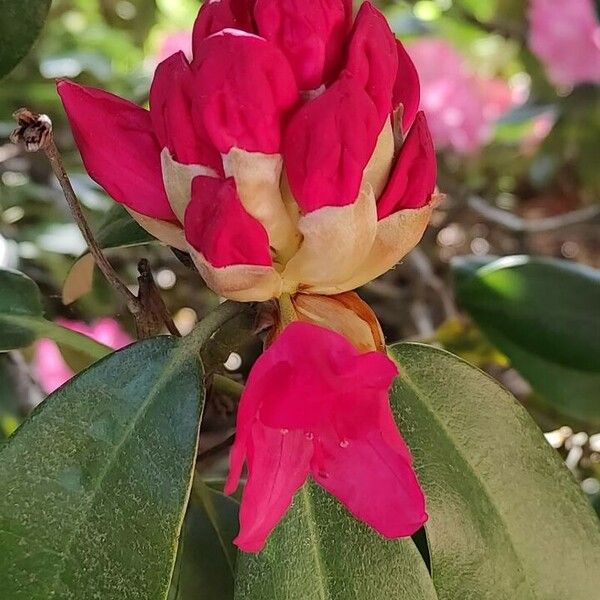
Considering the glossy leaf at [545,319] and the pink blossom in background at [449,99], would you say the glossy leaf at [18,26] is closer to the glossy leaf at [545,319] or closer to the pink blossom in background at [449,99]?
the glossy leaf at [545,319]

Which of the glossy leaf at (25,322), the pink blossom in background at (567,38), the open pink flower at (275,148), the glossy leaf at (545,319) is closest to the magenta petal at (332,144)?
the open pink flower at (275,148)

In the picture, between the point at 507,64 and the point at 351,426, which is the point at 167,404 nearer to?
the point at 351,426

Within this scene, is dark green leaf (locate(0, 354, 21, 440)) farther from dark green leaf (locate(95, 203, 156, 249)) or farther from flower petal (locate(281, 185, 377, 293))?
flower petal (locate(281, 185, 377, 293))

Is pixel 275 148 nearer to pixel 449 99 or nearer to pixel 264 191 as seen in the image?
pixel 264 191

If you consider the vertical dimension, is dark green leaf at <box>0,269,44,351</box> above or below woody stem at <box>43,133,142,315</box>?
below

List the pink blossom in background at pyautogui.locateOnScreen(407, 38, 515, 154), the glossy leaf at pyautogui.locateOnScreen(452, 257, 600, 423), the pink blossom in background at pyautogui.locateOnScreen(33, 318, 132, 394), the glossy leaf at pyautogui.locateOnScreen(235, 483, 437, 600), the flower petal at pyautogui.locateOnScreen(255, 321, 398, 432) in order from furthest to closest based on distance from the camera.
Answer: the pink blossom in background at pyautogui.locateOnScreen(407, 38, 515, 154)
the pink blossom in background at pyautogui.locateOnScreen(33, 318, 132, 394)
the glossy leaf at pyautogui.locateOnScreen(452, 257, 600, 423)
the glossy leaf at pyautogui.locateOnScreen(235, 483, 437, 600)
the flower petal at pyautogui.locateOnScreen(255, 321, 398, 432)

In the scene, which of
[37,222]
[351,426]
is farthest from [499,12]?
[351,426]

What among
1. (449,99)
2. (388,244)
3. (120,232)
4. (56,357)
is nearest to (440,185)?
(449,99)

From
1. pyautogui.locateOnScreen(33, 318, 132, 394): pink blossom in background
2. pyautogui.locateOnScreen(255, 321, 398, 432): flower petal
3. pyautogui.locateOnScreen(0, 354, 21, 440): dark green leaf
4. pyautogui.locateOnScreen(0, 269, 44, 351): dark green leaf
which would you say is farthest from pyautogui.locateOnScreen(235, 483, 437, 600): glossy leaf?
pyautogui.locateOnScreen(33, 318, 132, 394): pink blossom in background
